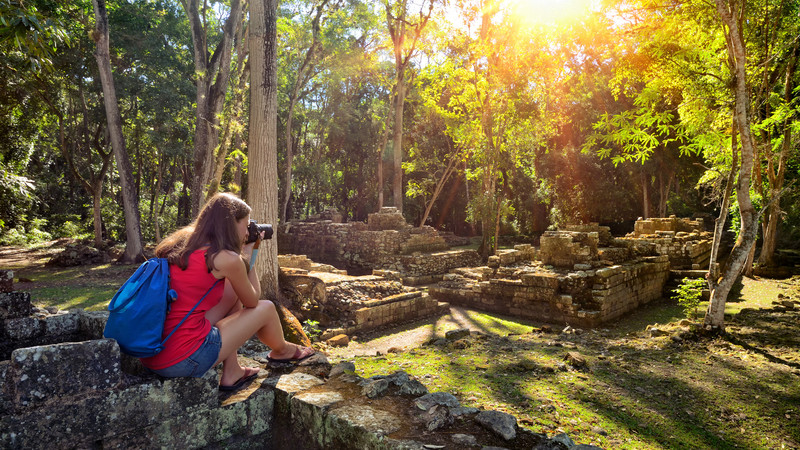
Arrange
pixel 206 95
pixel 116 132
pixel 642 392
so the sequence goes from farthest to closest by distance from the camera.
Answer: pixel 116 132
pixel 206 95
pixel 642 392

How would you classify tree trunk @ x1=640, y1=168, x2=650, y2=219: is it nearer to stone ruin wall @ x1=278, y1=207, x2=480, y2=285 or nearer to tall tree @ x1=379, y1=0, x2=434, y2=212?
stone ruin wall @ x1=278, y1=207, x2=480, y2=285

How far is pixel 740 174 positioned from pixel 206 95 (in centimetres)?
1459

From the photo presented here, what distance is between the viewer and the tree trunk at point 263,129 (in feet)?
26.3

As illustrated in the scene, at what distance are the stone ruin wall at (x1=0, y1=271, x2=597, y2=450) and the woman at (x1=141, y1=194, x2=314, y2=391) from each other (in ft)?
0.41

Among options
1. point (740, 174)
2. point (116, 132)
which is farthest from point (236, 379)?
point (116, 132)

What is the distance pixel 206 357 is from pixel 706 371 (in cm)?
610

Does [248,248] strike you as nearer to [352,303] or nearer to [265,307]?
[265,307]

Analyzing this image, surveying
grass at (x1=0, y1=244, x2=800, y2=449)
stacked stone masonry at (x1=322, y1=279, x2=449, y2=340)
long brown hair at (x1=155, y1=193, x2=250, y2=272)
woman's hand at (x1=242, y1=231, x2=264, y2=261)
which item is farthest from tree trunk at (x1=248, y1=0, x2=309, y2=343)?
long brown hair at (x1=155, y1=193, x2=250, y2=272)

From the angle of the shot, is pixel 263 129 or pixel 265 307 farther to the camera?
pixel 263 129

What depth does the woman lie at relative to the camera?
101 inches

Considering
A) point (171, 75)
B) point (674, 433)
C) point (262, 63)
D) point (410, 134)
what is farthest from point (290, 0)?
point (674, 433)

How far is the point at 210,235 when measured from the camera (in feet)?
9.20

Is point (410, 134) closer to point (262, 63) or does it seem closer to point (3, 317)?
point (262, 63)

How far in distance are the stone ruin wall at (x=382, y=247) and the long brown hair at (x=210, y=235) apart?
41.3 feet
